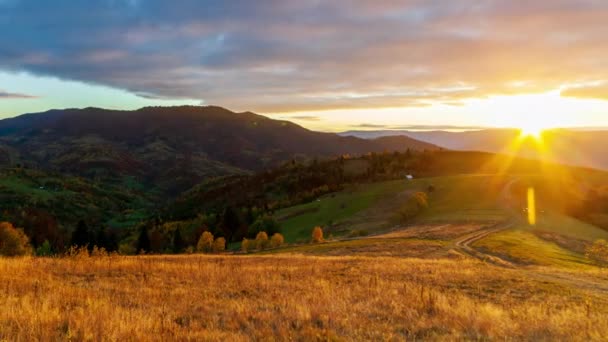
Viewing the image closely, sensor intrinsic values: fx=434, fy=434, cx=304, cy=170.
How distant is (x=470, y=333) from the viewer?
31.6 ft

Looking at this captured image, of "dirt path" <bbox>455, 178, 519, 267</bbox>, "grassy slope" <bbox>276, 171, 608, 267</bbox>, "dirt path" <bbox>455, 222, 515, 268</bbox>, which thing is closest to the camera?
"dirt path" <bbox>455, 222, 515, 268</bbox>

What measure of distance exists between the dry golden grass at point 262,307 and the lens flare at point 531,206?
186 feet

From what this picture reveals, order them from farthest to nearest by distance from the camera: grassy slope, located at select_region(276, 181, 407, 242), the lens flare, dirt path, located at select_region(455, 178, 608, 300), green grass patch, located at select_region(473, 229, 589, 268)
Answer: grassy slope, located at select_region(276, 181, 407, 242) → the lens flare → green grass patch, located at select_region(473, 229, 589, 268) → dirt path, located at select_region(455, 178, 608, 300)

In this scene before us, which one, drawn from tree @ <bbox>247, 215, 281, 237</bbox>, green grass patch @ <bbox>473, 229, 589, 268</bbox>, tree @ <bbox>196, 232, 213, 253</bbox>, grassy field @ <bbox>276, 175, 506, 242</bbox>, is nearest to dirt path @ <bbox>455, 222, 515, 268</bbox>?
green grass patch @ <bbox>473, 229, 589, 268</bbox>

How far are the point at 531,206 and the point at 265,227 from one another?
57.8 metres

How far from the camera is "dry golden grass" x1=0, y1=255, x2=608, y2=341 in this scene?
8672 mm

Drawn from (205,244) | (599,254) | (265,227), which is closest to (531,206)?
(599,254)

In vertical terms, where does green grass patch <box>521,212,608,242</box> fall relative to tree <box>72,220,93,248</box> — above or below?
above

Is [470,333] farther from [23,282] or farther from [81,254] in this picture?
[81,254]

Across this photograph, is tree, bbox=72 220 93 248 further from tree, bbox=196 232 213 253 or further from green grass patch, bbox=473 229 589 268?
green grass patch, bbox=473 229 589 268

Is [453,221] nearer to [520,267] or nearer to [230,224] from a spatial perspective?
[520,267]

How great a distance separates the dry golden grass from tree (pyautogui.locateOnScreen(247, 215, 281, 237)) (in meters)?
85.3

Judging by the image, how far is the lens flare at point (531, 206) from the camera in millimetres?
70000

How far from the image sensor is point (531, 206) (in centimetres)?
8588
